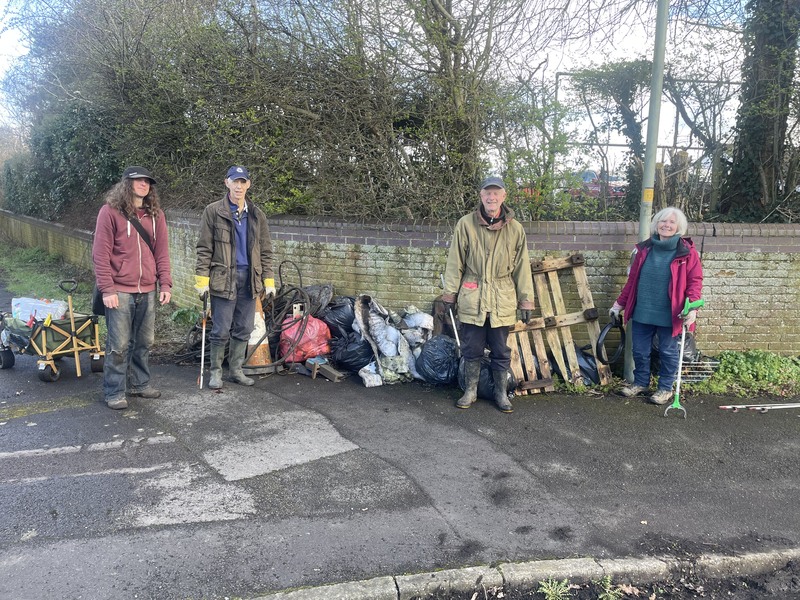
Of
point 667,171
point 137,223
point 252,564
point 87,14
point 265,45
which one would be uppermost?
point 87,14

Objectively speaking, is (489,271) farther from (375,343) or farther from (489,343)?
(375,343)

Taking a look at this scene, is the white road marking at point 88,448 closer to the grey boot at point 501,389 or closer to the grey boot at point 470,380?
the grey boot at point 470,380

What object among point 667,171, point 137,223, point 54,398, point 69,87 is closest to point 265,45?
point 137,223

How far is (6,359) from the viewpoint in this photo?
20.5 feet

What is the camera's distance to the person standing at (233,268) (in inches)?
215

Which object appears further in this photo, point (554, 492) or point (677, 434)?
point (677, 434)

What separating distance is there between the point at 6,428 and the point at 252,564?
294 cm

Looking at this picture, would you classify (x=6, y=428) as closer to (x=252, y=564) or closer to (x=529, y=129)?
(x=252, y=564)

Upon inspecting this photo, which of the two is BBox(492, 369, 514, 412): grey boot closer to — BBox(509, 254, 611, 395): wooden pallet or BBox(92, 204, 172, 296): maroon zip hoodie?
BBox(509, 254, 611, 395): wooden pallet

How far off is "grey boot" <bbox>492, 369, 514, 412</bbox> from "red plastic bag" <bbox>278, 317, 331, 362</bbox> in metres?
1.95

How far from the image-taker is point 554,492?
3.85 m

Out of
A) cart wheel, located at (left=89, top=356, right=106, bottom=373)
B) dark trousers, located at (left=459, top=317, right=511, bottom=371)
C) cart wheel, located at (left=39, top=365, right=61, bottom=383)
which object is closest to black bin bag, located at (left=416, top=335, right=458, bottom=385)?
dark trousers, located at (left=459, top=317, right=511, bottom=371)

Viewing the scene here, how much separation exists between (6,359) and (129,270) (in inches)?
92.6

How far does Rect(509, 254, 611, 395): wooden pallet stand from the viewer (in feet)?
18.9
